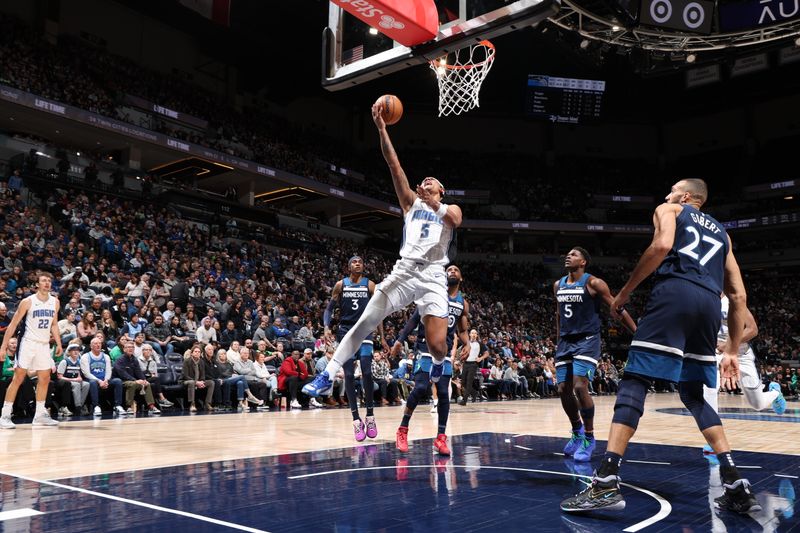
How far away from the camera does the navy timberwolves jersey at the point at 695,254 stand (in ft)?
12.3

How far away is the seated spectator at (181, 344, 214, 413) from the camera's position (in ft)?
37.4

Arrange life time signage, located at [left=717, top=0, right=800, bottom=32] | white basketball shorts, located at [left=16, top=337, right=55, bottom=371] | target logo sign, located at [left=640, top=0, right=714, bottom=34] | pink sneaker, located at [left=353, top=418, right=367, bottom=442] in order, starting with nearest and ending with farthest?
pink sneaker, located at [left=353, top=418, right=367, bottom=442] < white basketball shorts, located at [left=16, top=337, right=55, bottom=371] < life time signage, located at [left=717, top=0, right=800, bottom=32] < target logo sign, located at [left=640, top=0, right=714, bottom=34]

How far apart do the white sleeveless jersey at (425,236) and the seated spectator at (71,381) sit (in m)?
6.95

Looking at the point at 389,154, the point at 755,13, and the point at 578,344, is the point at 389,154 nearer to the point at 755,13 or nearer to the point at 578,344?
the point at 578,344

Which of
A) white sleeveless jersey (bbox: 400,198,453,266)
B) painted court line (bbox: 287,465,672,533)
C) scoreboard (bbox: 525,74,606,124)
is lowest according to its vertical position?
painted court line (bbox: 287,465,672,533)

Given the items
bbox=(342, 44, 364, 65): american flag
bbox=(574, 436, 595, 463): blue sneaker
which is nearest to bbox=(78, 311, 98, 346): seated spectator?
bbox=(342, 44, 364, 65): american flag

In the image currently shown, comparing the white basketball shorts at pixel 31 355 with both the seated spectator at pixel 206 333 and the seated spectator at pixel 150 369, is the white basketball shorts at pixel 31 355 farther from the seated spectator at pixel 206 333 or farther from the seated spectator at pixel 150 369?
the seated spectator at pixel 206 333

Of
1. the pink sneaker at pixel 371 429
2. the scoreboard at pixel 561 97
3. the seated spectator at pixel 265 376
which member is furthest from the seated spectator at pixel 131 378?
the scoreboard at pixel 561 97

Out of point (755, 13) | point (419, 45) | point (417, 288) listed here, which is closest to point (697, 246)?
point (417, 288)

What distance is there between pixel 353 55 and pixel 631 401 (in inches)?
218

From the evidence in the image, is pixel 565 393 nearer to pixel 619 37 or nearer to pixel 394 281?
pixel 394 281

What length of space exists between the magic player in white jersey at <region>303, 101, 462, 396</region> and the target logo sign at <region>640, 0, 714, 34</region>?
11.2 metres

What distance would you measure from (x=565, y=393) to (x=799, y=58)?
2624cm

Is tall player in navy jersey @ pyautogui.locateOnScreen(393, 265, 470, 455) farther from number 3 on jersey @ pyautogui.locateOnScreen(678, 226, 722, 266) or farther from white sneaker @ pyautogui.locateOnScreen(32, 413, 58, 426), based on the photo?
white sneaker @ pyautogui.locateOnScreen(32, 413, 58, 426)
